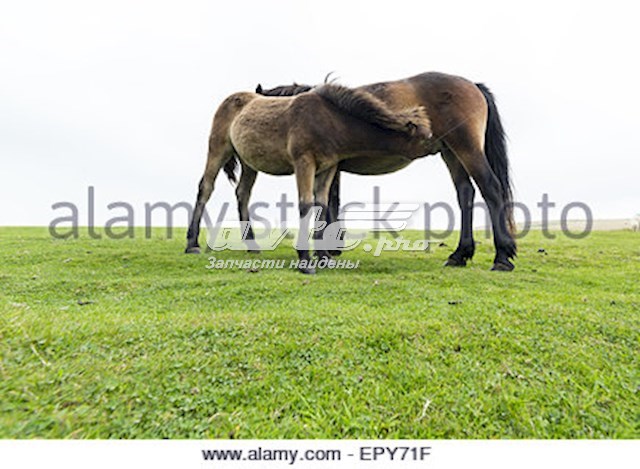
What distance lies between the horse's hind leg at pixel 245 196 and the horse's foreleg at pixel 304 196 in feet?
7.76

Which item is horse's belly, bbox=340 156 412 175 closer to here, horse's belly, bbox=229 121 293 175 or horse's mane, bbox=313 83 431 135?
horse's mane, bbox=313 83 431 135

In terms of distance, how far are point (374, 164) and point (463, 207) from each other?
4.84ft

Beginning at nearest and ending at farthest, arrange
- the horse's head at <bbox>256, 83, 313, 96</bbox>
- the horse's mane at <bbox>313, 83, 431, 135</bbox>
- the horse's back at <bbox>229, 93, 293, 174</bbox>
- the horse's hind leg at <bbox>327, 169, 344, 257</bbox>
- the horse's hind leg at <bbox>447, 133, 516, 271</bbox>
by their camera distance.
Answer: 1. the horse's mane at <bbox>313, 83, 431, 135</bbox>
2. the horse's hind leg at <bbox>447, 133, 516, 271</bbox>
3. the horse's back at <bbox>229, 93, 293, 174</bbox>
4. the horse's hind leg at <bbox>327, 169, 344, 257</bbox>
5. the horse's head at <bbox>256, 83, 313, 96</bbox>

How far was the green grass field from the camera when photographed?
1.37m

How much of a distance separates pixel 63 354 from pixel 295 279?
7.22 ft

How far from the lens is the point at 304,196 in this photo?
14.4ft

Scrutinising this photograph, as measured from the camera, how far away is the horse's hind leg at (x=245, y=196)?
657cm

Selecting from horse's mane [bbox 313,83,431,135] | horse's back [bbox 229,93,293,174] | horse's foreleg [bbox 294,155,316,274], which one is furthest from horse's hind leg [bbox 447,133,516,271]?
horse's back [bbox 229,93,293,174]

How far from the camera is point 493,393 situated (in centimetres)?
157

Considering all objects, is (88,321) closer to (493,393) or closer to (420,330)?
(420,330)

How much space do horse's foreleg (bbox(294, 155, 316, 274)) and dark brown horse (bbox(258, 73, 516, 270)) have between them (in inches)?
39.8

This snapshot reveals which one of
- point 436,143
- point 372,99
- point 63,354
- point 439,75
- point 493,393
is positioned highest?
point 439,75

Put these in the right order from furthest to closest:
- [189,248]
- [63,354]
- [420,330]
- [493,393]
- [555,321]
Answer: [189,248]
[555,321]
[420,330]
[63,354]
[493,393]

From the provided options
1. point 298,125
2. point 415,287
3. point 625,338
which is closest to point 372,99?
A: point 298,125
